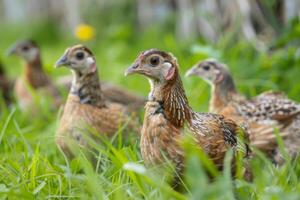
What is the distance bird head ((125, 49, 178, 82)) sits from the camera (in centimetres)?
336

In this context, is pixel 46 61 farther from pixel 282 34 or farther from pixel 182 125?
pixel 182 125

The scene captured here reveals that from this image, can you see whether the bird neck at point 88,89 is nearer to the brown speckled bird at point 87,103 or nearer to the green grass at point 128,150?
the brown speckled bird at point 87,103

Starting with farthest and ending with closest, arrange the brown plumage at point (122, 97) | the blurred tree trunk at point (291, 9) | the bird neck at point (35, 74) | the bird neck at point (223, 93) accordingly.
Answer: the bird neck at point (35, 74), the blurred tree trunk at point (291, 9), the brown plumage at point (122, 97), the bird neck at point (223, 93)

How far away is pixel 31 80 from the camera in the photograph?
22.7 feet

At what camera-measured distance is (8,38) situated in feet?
43.6

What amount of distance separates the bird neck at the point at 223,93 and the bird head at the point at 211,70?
0.17 feet

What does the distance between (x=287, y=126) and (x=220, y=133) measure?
1.38 meters

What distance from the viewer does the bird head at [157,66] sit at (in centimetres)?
336

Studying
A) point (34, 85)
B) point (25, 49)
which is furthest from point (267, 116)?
point (25, 49)

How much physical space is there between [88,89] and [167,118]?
1.39 m

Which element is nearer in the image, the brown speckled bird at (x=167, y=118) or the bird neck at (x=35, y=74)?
the brown speckled bird at (x=167, y=118)

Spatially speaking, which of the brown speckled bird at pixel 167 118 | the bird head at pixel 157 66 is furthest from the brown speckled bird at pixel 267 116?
the bird head at pixel 157 66

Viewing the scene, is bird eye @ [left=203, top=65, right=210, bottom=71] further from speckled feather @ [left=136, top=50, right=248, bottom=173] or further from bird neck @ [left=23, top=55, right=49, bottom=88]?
bird neck @ [left=23, top=55, right=49, bottom=88]

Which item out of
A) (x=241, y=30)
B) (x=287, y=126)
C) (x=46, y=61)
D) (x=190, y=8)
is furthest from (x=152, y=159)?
(x=46, y=61)
